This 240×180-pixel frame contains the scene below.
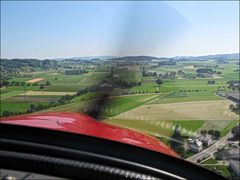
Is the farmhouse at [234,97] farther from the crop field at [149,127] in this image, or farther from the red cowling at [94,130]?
the red cowling at [94,130]

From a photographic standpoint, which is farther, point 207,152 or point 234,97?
point 234,97

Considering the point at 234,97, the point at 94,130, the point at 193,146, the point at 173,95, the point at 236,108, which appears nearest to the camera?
the point at 94,130

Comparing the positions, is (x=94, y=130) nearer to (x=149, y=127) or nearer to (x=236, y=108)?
(x=149, y=127)

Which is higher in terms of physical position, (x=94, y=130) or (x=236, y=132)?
(x=94, y=130)

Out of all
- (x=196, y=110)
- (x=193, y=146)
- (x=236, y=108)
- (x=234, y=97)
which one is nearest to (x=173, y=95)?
(x=196, y=110)

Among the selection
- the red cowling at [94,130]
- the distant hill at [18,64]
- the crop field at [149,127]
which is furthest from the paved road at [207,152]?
the distant hill at [18,64]

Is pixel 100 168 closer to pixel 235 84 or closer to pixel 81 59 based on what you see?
pixel 81 59

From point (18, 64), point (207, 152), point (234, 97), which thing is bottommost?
point (234, 97)

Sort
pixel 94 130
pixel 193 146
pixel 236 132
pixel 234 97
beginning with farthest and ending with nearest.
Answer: pixel 234 97 < pixel 236 132 < pixel 193 146 < pixel 94 130

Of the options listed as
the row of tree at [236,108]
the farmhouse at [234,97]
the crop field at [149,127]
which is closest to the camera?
the crop field at [149,127]

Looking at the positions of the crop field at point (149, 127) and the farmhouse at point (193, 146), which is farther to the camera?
the farmhouse at point (193, 146)

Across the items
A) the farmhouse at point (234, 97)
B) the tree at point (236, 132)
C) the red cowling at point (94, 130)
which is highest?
the red cowling at point (94, 130)

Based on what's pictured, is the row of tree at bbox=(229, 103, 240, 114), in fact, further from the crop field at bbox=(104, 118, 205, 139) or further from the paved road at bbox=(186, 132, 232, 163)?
the crop field at bbox=(104, 118, 205, 139)
